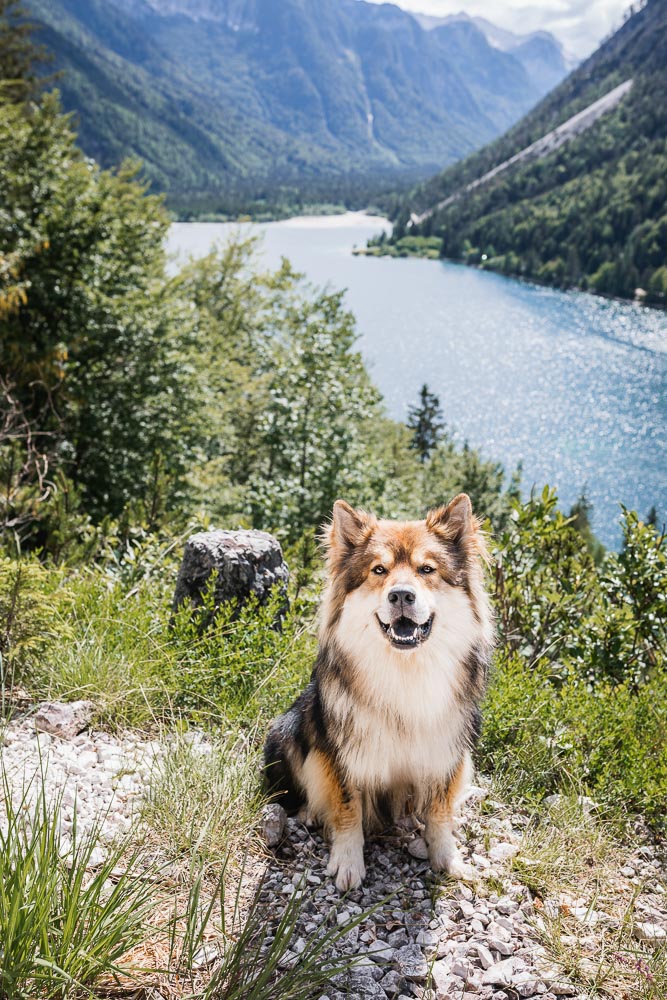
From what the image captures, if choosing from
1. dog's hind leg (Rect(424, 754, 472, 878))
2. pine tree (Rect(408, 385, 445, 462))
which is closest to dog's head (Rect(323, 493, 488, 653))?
dog's hind leg (Rect(424, 754, 472, 878))

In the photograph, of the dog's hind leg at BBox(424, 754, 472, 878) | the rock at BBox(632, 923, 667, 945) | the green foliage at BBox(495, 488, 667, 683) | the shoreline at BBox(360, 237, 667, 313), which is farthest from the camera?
the shoreline at BBox(360, 237, 667, 313)

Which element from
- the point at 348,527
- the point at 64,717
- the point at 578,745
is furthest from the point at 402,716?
the point at 64,717

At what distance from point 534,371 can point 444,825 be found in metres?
69.1

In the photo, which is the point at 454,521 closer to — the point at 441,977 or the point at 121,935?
the point at 441,977

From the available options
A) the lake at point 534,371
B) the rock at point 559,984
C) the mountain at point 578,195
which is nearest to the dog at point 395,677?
the rock at point 559,984

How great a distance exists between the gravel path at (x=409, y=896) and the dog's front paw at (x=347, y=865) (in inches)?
1.9

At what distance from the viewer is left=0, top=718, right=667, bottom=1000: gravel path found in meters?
2.42

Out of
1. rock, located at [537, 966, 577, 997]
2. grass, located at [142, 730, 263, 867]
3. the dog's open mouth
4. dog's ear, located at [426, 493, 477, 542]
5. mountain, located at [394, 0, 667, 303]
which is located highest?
mountain, located at [394, 0, 667, 303]

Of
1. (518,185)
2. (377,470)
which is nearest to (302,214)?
(518,185)

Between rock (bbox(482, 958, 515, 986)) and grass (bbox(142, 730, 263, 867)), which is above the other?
grass (bbox(142, 730, 263, 867))

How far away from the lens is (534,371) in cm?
6750

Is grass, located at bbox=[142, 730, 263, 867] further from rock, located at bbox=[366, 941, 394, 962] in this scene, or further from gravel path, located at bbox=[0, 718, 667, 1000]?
rock, located at bbox=[366, 941, 394, 962]

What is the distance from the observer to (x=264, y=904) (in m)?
2.65

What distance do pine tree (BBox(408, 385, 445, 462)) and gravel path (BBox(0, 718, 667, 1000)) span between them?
176 ft
